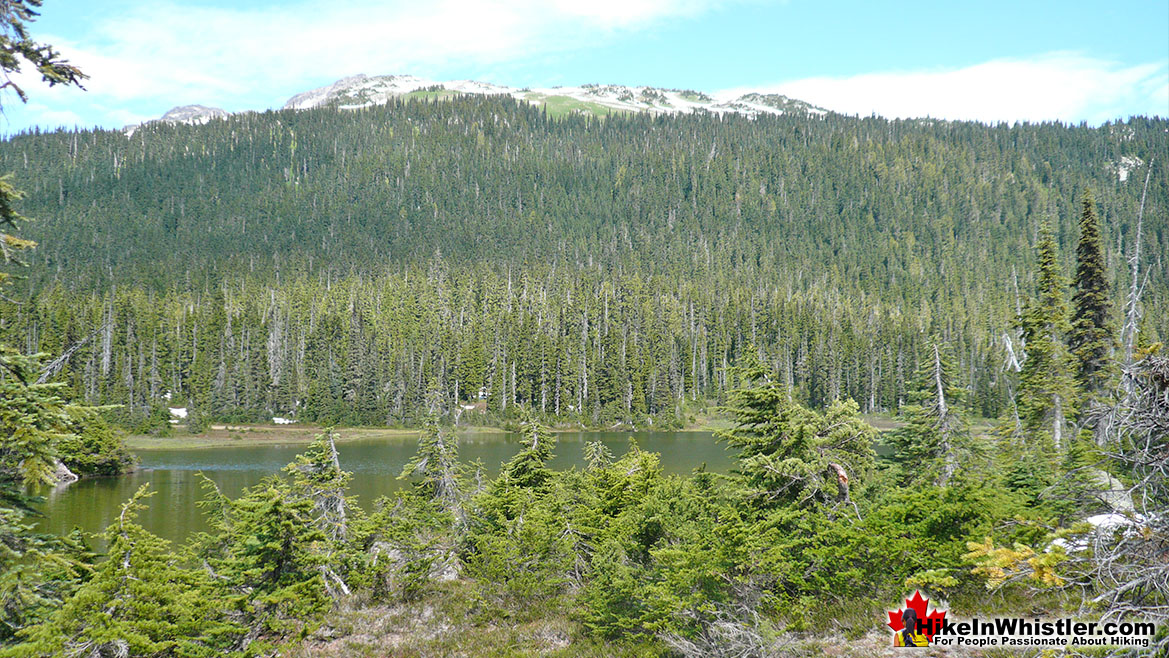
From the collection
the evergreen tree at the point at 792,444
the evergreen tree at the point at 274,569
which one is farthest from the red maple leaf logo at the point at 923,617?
the evergreen tree at the point at 274,569

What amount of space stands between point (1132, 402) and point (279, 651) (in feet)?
42.2

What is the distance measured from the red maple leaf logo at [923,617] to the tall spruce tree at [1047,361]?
78.1 ft

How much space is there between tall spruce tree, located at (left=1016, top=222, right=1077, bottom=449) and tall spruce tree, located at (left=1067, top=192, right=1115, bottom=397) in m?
0.54

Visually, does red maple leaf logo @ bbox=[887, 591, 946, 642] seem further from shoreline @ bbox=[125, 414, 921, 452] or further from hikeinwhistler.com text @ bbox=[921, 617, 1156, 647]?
shoreline @ bbox=[125, 414, 921, 452]

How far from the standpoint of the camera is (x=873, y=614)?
10227 millimetres

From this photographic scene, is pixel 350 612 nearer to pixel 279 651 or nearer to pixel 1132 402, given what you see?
pixel 279 651

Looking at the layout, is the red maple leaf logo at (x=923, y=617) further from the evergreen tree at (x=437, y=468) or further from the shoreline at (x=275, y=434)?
the shoreline at (x=275, y=434)

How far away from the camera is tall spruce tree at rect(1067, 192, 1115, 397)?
2861 centimetres

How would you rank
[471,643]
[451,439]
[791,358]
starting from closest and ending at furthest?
1. [471,643]
2. [451,439]
3. [791,358]

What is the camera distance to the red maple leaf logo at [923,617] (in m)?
8.94

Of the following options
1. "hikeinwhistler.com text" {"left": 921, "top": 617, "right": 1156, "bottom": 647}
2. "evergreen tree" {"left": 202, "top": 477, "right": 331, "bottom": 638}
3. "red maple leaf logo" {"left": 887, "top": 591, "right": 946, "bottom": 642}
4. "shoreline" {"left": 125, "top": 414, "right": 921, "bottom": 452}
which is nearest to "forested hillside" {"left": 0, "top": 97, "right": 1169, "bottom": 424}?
"shoreline" {"left": 125, "top": 414, "right": 921, "bottom": 452}

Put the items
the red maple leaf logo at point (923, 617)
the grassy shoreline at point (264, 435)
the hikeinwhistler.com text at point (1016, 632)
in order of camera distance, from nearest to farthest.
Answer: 1. the hikeinwhistler.com text at point (1016, 632)
2. the red maple leaf logo at point (923, 617)
3. the grassy shoreline at point (264, 435)

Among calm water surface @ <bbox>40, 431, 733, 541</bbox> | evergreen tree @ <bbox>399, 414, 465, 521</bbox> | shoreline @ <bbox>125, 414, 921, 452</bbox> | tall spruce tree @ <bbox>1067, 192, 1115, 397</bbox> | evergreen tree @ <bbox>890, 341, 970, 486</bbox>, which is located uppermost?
tall spruce tree @ <bbox>1067, 192, 1115, 397</bbox>

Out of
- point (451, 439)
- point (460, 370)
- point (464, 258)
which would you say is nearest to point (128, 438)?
point (460, 370)
